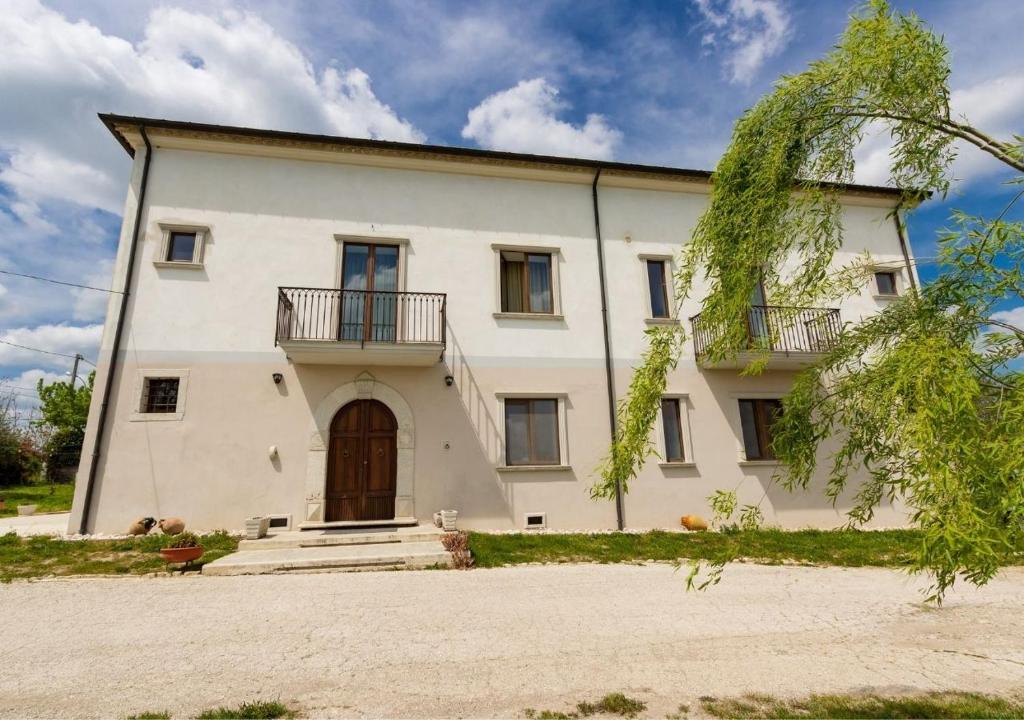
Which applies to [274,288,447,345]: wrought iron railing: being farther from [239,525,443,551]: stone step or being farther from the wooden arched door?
[239,525,443,551]: stone step

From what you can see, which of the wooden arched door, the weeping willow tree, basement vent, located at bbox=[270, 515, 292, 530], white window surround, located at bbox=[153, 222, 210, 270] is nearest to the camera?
the weeping willow tree

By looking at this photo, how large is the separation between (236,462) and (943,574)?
1062 cm

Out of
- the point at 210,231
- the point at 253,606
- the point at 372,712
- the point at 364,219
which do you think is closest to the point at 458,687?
the point at 372,712

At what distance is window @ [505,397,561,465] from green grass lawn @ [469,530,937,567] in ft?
5.85

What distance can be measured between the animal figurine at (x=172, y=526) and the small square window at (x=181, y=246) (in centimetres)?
549

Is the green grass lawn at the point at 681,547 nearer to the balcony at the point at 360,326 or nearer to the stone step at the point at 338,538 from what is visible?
the stone step at the point at 338,538

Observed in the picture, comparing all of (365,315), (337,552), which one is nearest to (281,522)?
(337,552)

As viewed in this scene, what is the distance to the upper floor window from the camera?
10.2m

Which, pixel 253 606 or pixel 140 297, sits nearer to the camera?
pixel 253 606

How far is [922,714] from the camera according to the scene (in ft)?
10.8

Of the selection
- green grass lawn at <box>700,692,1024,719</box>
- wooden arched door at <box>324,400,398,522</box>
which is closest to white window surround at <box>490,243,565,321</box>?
wooden arched door at <box>324,400,398,522</box>

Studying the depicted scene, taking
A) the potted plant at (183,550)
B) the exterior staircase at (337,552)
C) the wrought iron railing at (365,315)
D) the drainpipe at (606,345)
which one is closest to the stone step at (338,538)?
the exterior staircase at (337,552)

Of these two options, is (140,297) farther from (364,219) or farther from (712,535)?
(712,535)

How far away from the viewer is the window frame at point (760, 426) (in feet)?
37.1
